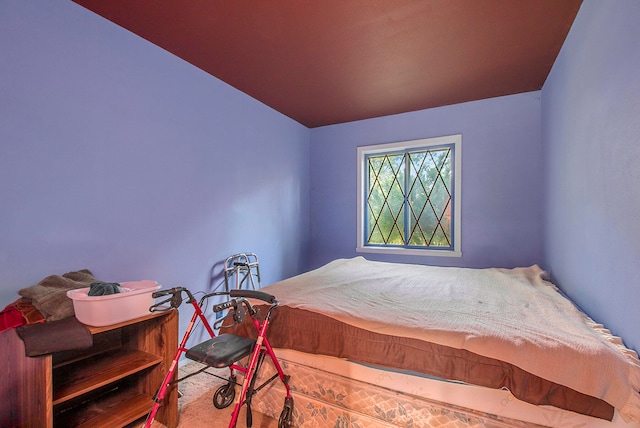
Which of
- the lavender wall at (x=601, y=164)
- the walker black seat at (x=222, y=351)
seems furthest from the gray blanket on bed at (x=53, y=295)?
the lavender wall at (x=601, y=164)

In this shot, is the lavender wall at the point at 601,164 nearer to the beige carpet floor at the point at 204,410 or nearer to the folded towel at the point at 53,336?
the beige carpet floor at the point at 204,410

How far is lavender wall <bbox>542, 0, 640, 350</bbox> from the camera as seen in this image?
1107 mm

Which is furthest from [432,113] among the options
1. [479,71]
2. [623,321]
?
[623,321]

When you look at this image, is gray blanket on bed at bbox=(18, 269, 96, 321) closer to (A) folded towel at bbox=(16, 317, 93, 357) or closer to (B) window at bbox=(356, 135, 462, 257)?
(A) folded towel at bbox=(16, 317, 93, 357)

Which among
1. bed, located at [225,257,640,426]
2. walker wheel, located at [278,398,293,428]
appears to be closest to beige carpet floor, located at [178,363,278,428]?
walker wheel, located at [278,398,293,428]

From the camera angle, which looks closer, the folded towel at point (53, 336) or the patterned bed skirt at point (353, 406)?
the folded towel at point (53, 336)

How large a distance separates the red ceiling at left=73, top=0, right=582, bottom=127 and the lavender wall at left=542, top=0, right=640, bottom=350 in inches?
11.8

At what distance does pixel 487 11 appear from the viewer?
5.60ft

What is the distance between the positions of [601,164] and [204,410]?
2.60 metres

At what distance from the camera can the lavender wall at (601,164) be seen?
1.11 m

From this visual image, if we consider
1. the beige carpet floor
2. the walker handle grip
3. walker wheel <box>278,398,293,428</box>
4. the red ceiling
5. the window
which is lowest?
the beige carpet floor

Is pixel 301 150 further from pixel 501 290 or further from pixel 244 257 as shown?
pixel 501 290

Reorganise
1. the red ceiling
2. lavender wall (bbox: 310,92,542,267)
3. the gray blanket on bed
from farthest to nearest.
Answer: lavender wall (bbox: 310,92,542,267) → the red ceiling → the gray blanket on bed

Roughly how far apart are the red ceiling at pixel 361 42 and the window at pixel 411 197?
0.71 m
